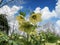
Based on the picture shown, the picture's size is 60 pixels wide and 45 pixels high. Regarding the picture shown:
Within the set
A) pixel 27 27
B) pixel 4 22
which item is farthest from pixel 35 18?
pixel 4 22

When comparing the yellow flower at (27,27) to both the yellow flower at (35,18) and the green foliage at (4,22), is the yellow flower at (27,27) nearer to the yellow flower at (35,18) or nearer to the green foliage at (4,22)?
the yellow flower at (35,18)

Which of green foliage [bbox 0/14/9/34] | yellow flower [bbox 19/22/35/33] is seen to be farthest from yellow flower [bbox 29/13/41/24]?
green foliage [bbox 0/14/9/34]

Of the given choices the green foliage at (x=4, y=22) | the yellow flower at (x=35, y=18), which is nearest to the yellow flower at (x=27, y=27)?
the yellow flower at (x=35, y=18)

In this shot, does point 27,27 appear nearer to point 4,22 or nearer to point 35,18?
point 35,18

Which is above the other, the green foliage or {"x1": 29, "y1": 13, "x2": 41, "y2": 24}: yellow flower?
the green foliage

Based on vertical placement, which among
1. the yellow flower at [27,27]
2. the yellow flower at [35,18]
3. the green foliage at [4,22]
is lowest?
the yellow flower at [27,27]

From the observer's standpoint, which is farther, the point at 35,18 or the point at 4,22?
the point at 4,22

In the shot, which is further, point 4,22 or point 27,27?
point 4,22

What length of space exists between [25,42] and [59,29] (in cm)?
29

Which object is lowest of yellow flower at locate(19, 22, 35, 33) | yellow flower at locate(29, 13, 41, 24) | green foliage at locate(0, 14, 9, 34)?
yellow flower at locate(19, 22, 35, 33)

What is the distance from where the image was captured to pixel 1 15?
3.88 feet

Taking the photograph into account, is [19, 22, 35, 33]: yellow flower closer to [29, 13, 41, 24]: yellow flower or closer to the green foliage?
[29, 13, 41, 24]: yellow flower

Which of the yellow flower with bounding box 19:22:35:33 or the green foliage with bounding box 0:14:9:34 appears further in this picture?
the green foliage with bounding box 0:14:9:34

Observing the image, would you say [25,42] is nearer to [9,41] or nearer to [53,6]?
[9,41]
